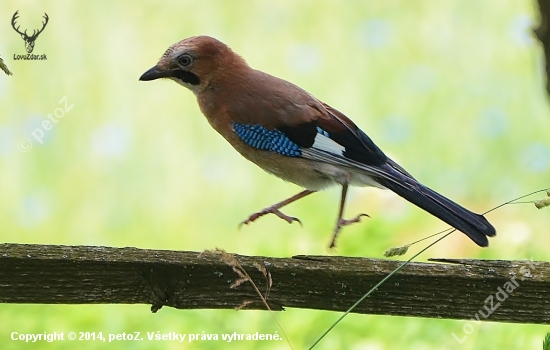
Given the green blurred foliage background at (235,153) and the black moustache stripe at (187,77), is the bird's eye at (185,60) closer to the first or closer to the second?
the black moustache stripe at (187,77)

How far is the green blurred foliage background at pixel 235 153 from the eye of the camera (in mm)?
3621

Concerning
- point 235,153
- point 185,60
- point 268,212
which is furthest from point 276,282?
point 235,153

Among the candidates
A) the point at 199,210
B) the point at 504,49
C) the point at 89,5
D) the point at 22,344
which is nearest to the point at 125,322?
the point at 22,344

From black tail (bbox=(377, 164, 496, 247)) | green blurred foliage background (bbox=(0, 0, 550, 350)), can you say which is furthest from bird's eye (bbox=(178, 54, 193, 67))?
green blurred foliage background (bbox=(0, 0, 550, 350))

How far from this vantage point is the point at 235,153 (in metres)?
3.94

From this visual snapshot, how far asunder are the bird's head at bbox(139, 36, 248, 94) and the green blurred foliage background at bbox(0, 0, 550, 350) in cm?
105

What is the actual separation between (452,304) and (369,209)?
2.11m

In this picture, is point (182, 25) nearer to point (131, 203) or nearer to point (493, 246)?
point (131, 203)

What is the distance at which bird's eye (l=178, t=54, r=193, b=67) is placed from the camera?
2172 millimetres

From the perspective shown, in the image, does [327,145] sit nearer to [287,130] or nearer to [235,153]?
[287,130]

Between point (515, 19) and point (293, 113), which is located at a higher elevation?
point (515, 19)

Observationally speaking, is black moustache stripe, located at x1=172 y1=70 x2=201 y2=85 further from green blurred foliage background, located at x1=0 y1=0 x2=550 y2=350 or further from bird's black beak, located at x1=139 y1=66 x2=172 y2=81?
green blurred foliage background, located at x1=0 y1=0 x2=550 y2=350

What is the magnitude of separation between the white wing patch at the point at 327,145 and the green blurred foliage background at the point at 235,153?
102 cm

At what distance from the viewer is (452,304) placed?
65.7 inches
